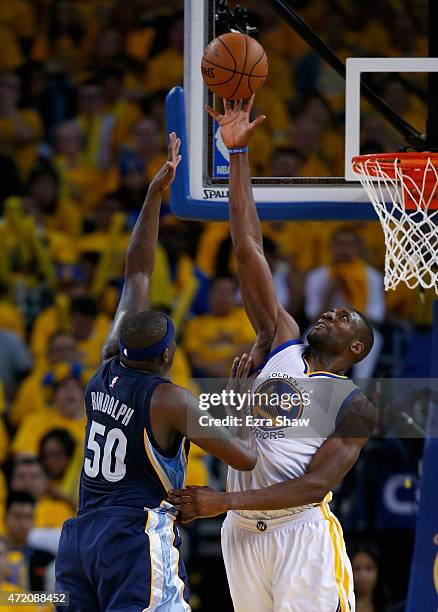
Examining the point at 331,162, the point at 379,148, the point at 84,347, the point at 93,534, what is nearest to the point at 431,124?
the point at 379,148

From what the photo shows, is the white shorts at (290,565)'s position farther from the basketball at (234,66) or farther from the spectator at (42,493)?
the spectator at (42,493)

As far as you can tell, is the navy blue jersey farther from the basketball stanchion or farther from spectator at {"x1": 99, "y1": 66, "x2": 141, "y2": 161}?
spectator at {"x1": 99, "y1": 66, "x2": 141, "y2": 161}

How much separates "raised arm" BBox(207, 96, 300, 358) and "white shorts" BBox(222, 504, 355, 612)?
Answer: 78 cm

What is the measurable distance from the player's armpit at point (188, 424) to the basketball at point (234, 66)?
4.68 feet

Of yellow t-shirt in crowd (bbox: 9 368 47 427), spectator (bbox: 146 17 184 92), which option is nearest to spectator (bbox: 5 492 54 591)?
yellow t-shirt in crowd (bbox: 9 368 47 427)

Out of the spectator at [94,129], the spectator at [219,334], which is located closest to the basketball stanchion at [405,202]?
the spectator at [219,334]

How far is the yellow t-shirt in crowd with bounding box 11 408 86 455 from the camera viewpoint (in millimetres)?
7816

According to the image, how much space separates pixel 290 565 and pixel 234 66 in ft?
6.97

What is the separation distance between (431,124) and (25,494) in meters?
3.40

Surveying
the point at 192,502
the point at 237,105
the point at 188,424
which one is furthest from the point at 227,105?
the point at 192,502

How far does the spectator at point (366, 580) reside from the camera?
272 inches

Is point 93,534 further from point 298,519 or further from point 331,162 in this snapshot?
point 331,162

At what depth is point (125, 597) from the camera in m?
4.48

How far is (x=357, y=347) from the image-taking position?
5129 millimetres
